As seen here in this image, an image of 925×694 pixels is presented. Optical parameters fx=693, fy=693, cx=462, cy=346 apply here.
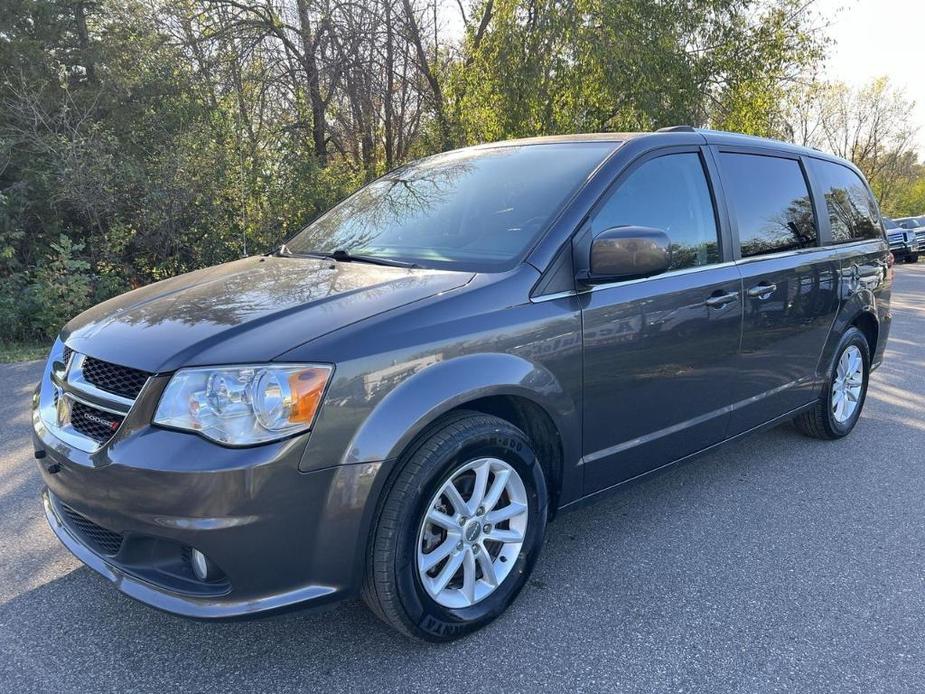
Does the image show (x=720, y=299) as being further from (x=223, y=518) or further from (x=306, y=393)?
(x=223, y=518)

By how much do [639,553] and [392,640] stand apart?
1.22m

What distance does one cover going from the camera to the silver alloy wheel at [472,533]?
236cm

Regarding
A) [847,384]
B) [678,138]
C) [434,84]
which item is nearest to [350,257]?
[678,138]

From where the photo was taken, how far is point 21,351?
705 centimetres

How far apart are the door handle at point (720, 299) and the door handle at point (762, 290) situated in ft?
0.48

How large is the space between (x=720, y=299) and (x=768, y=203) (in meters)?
0.87

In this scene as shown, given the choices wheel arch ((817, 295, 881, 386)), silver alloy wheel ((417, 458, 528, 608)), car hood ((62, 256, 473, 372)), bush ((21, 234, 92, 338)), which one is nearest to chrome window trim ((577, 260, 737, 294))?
car hood ((62, 256, 473, 372))

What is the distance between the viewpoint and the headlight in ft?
6.44

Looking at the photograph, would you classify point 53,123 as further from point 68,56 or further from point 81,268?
point 81,268

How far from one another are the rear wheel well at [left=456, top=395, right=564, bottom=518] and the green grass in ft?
19.5

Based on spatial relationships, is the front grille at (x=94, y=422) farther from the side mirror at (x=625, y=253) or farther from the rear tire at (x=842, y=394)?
the rear tire at (x=842, y=394)

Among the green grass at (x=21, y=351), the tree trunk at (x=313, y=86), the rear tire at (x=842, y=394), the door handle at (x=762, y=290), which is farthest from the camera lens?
the tree trunk at (x=313, y=86)

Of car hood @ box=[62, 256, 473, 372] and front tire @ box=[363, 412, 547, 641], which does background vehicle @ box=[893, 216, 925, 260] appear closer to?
front tire @ box=[363, 412, 547, 641]

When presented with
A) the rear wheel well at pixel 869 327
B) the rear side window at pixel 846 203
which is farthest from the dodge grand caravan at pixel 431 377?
the rear wheel well at pixel 869 327
